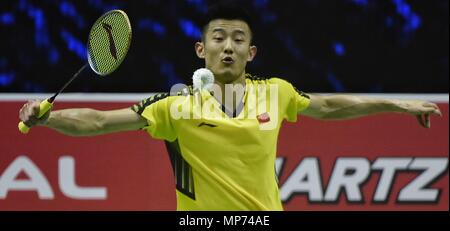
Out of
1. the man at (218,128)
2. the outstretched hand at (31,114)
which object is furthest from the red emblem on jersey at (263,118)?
the outstretched hand at (31,114)

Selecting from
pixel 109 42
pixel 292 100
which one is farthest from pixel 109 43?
pixel 292 100

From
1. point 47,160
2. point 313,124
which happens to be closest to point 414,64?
A: point 313,124

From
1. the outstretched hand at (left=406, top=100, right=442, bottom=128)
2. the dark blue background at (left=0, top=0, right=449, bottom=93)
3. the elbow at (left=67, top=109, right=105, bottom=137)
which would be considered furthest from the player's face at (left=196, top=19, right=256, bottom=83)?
the dark blue background at (left=0, top=0, right=449, bottom=93)

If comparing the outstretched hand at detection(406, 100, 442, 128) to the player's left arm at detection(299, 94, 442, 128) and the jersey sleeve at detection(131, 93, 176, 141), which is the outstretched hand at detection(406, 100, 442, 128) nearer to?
the player's left arm at detection(299, 94, 442, 128)

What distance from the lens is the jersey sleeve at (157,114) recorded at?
4.03 m

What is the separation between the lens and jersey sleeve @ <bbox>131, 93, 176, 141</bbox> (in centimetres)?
403

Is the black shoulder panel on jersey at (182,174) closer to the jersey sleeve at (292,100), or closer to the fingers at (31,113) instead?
the jersey sleeve at (292,100)

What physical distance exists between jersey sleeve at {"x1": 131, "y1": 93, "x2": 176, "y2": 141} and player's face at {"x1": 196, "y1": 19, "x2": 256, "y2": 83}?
0.24m

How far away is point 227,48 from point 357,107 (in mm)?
661

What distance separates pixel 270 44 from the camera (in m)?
5.84

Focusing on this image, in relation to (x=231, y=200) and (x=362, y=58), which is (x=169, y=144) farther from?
(x=362, y=58)

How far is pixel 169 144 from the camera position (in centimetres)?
414

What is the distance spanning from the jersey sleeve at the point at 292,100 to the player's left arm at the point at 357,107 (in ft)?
0.11

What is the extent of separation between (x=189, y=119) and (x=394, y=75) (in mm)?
2150
